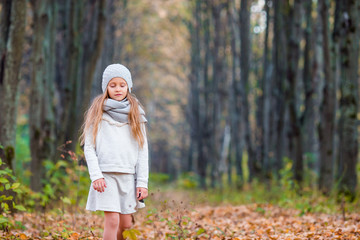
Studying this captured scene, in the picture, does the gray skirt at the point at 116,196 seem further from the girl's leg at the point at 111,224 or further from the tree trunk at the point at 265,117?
the tree trunk at the point at 265,117

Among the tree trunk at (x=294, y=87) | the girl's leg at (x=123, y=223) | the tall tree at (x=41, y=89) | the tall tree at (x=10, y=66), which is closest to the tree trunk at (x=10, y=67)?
the tall tree at (x=10, y=66)

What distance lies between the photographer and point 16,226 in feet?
17.7

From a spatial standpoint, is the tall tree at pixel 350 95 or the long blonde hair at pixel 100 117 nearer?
the long blonde hair at pixel 100 117

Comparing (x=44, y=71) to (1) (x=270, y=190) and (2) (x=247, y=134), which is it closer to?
(1) (x=270, y=190)

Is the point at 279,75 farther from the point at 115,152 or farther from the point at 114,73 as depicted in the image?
the point at 115,152

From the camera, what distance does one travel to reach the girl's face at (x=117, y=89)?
4164 millimetres

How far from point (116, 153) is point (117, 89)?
63 cm

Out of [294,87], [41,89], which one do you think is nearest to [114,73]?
[41,89]

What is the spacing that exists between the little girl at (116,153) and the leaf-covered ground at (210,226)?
484 millimetres

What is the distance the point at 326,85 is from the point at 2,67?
6520mm

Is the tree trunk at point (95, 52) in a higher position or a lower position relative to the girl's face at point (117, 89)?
higher

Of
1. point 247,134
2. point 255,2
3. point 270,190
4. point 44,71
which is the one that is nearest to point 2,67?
point 44,71

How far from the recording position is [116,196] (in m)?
3.92

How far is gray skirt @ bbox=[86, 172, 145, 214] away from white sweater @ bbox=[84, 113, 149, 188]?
0.07 metres
